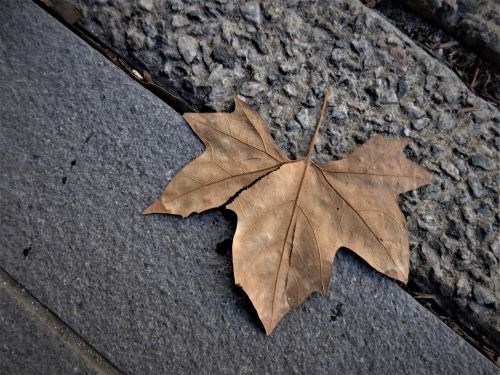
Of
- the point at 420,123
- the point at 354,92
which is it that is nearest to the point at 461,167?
the point at 420,123

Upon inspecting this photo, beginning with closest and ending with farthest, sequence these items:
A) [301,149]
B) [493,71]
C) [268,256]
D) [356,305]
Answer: [268,256]
[356,305]
[301,149]
[493,71]

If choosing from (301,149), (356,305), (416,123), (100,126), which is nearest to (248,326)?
(356,305)

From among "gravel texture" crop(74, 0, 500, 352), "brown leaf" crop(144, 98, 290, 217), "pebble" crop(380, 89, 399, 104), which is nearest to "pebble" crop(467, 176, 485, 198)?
"gravel texture" crop(74, 0, 500, 352)

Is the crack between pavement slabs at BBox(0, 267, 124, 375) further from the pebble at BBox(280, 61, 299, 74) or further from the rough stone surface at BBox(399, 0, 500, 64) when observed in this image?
the rough stone surface at BBox(399, 0, 500, 64)

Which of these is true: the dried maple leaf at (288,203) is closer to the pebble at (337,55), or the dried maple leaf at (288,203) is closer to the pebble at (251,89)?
the pebble at (251,89)

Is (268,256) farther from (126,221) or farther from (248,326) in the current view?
(126,221)

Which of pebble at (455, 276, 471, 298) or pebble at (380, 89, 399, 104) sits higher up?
pebble at (380, 89, 399, 104)
